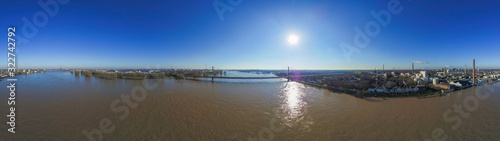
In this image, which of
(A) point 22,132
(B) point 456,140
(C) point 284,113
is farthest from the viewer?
(C) point 284,113

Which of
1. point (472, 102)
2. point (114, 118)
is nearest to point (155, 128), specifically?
point (114, 118)

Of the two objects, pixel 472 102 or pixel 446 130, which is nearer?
pixel 446 130

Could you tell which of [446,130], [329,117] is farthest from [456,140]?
[329,117]

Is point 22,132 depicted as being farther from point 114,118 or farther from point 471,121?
point 471,121

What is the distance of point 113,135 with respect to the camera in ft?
15.0

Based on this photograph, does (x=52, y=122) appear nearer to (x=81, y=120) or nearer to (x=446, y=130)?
(x=81, y=120)

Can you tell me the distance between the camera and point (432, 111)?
6930 mm

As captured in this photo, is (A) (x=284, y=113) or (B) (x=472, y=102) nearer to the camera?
(A) (x=284, y=113)

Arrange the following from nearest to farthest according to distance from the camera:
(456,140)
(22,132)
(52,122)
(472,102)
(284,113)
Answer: (456,140) → (22,132) → (52,122) → (284,113) → (472,102)

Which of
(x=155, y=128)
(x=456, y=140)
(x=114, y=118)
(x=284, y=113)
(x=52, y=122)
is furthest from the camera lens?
(x=284, y=113)

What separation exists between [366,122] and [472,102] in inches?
351

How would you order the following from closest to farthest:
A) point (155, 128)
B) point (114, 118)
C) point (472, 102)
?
point (155, 128) → point (114, 118) → point (472, 102)

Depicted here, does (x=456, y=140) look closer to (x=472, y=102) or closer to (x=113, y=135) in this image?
(x=472, y=102)

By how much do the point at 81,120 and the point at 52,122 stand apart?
0.89m
